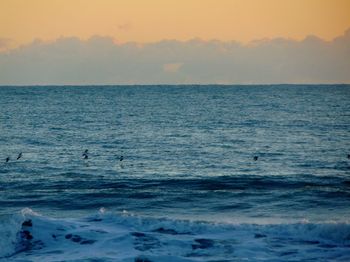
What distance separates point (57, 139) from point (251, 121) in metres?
32.7

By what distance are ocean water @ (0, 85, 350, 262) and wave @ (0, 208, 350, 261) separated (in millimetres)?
46

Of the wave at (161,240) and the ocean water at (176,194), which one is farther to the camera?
the ocean water at (176,194)

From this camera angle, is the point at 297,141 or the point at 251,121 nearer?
the point at 297,141

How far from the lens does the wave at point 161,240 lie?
22.0 m

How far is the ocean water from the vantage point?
75.9ft

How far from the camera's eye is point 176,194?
114 ft

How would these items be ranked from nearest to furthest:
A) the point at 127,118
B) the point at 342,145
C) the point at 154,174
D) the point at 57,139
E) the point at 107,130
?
the point at 154,174 < the point at 342,145 < the point at 57,139 < the point at 107,130 < the point at 127,118

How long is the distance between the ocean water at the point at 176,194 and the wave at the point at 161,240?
5 cm

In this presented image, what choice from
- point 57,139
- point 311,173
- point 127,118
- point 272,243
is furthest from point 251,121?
point 272,243

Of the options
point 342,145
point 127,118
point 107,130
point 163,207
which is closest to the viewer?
point 163,207

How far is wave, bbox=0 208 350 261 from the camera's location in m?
22.0

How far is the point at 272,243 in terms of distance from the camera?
2328 centimetres

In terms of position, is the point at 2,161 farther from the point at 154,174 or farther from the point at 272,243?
the point at 272,243

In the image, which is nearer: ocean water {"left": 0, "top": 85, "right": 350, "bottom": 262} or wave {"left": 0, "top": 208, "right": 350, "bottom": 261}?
wave {"left": 0, "top": 208, "right": 350, "bottom": 261}
